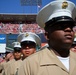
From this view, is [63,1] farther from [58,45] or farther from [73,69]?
[73,69]

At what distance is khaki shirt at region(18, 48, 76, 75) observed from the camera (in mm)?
1999

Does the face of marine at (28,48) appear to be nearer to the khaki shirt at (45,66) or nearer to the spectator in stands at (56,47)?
the spectator in stands at (56,47)

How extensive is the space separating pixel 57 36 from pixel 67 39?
85 millimetres

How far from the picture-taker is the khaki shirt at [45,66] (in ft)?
6.56

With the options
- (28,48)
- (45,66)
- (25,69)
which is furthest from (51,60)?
(28,48)

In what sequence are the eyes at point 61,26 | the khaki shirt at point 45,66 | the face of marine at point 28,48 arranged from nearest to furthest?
1. the khaki shirt at point 45,66
2. the eyes at point 61,26
3. the face of marine at point 28,48

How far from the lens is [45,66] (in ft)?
6.64

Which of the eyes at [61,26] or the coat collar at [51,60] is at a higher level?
the eyes at [61,26]

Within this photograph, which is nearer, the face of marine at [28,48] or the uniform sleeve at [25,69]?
the uniform sleeve at [25,69]

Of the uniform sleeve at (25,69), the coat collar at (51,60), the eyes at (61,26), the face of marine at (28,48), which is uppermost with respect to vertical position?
the eyes at (61,26)

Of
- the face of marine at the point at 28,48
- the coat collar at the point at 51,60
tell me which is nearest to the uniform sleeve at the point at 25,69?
the coat collar at the point at 51,60

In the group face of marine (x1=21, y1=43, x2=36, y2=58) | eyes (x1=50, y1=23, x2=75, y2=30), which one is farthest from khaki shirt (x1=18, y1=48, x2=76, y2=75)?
face of marine (x1=21, y1=43, x2=36, y2=58)

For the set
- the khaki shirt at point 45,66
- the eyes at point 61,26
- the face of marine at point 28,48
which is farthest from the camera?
the face of marine at point 28,48

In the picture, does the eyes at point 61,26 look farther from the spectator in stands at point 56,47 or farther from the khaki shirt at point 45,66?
the khaki shirt at point 45,66
